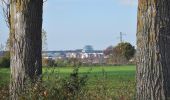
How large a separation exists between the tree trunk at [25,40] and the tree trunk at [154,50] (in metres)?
3.43

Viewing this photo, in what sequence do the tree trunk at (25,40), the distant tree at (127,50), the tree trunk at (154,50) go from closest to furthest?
the tree trunk at (154,50), the tree trunk at (25,40), the distant tree at (127,50)

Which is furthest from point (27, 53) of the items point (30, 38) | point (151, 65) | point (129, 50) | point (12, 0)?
point (129, 50)

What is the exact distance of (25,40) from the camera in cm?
1073

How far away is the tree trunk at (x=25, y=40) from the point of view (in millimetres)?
10656

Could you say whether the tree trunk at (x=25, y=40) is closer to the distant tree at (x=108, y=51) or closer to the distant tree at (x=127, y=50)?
the distant tree at (x=127, y=50)

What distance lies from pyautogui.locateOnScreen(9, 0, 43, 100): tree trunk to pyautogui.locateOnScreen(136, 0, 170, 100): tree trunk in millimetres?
3429

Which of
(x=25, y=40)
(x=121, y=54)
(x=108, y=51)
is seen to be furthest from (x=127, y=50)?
(x=25, y=40)

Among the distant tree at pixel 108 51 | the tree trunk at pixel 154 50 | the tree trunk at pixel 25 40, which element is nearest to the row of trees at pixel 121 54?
the distant tree at pixel 108 51

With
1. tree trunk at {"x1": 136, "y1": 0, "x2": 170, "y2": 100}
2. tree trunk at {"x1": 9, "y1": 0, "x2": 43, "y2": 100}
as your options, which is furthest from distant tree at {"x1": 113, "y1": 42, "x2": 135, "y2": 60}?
tree trunk at {"x1": 136, "y1": 0, "x2": 170, "y2": 100}

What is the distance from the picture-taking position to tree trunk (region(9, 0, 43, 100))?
35.0ft

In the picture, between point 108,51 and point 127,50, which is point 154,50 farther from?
point 108,51

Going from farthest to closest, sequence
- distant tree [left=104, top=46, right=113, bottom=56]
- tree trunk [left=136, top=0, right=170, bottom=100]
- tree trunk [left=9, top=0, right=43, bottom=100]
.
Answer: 1. distant tree [left=104, top=46, right=113, bottom=56]
2. tree trunk [left=9, top=0, right=43, bottom=100]
3. tree trunk [left=136, top=0, right=170, bottom=100]

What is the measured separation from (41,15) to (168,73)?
12.7 feet

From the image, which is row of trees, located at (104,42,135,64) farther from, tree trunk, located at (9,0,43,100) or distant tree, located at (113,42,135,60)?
tree trunk, located at (9,0,43,100)
